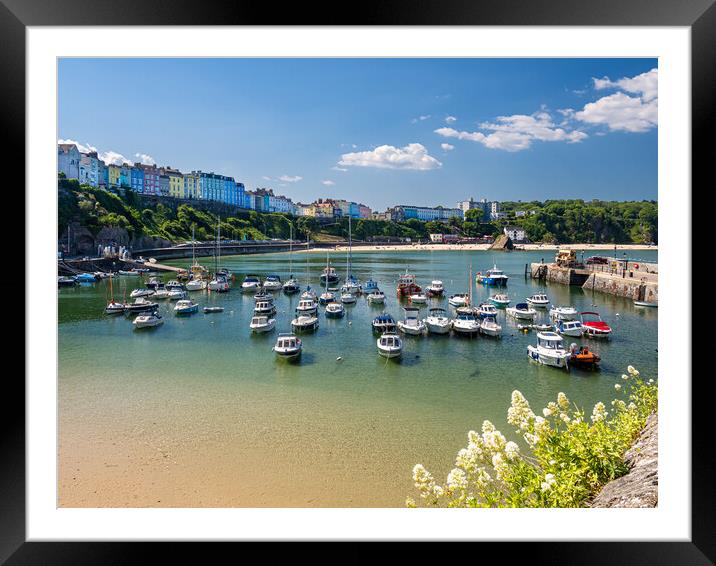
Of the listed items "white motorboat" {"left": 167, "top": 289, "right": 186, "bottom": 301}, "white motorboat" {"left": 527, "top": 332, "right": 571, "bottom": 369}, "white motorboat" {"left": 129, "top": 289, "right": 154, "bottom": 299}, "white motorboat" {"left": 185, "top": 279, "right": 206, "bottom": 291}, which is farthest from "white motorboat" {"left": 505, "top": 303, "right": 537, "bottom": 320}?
"white motorboat" {"left": 129, "top": 289, "right": 154, "bottom": 299}

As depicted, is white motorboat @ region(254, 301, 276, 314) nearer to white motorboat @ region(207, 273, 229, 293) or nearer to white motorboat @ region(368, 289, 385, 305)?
white motorboat @ region(368, 289, 385, 305)

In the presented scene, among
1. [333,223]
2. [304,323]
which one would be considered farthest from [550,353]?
[333,223]

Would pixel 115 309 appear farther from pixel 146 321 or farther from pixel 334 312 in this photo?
pixel 334 312

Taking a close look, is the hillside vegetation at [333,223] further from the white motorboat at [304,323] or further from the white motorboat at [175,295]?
Result: the white motorboat at [304,323]

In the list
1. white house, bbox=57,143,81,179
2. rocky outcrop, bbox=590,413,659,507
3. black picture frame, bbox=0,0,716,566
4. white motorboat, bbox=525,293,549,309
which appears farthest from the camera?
white house, bbox=57,143,81,179

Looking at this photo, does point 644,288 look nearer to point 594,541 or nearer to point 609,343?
point 609,343
